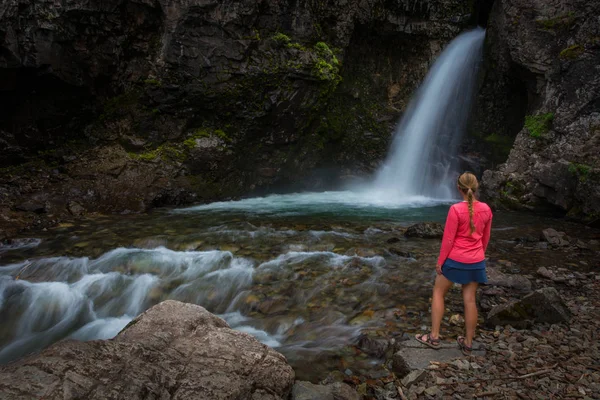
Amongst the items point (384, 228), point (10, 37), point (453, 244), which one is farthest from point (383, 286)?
point (10, 37)

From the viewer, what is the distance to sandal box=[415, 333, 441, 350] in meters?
3.87

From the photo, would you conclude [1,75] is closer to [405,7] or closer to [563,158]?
[405,7]

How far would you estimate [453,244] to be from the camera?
155 inches

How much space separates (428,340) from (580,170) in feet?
30.9

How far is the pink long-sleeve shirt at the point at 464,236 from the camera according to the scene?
3867mm

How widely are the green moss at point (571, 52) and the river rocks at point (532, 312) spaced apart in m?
11.5

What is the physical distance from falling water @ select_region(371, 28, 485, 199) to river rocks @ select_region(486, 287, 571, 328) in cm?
1303

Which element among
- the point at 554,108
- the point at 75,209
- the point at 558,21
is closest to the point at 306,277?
the point at 75,209

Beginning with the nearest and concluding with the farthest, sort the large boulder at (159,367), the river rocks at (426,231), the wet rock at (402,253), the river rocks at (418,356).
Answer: the large boulder at (159,367) → the river rocks at (418,356) → the wet rock at (402,253) → the river rocks at (426,231)

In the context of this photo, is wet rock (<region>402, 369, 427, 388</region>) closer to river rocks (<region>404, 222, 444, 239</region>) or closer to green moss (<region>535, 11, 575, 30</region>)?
river rocks (<region>404, 222, 444, 239</region>)

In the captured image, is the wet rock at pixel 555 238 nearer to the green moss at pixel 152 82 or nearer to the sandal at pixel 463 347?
the sandal at pixel 463 347

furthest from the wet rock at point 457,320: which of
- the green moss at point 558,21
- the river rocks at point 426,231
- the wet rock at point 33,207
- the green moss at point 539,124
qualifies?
the green moss at point 558,21

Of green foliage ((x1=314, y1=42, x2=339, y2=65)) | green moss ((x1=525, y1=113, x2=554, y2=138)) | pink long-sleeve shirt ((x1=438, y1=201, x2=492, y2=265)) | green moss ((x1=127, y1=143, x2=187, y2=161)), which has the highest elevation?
green foliage ((x1=314, y1=42, x2=339, y2=65))

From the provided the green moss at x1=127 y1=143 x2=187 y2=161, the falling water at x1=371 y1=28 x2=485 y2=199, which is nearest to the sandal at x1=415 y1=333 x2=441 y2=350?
the green moss at x1=127 y1=143 x2=187 y2=161
